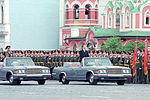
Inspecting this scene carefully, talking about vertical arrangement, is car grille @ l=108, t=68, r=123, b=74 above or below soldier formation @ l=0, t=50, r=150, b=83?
below

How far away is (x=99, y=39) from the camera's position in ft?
318

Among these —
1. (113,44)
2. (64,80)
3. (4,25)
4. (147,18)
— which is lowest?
(64,80)

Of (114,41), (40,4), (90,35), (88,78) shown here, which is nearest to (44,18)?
(40,4)

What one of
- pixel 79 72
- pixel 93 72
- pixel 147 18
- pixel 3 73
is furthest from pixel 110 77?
pixel 147 18

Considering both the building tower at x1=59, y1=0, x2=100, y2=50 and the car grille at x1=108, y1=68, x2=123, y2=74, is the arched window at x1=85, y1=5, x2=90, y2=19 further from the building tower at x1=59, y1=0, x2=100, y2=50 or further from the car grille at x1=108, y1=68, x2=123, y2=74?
the car grille at x1=108, y1=68, x2=123, y2=74

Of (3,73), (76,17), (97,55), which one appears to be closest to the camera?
(3,73)

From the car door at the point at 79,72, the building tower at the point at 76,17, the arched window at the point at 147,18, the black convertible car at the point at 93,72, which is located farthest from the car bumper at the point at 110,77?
the building tower at the point at 76,17

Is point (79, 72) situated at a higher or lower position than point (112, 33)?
lower

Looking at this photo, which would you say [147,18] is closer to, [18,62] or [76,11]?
[76,11]

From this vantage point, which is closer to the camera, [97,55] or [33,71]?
[33,71]

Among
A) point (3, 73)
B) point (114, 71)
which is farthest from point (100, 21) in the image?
point (114, 71)

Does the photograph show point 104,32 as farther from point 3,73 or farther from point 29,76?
point 29,76

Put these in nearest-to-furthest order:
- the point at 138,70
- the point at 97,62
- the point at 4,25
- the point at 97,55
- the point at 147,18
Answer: the point at 97,62 → the point at 138,70 → the point at 97,55 → the point at 147,18 → the point at 4,25

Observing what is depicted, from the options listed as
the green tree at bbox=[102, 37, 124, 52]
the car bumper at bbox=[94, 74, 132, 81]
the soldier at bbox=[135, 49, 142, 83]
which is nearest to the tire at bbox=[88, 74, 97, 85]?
the car bumper at bbox=[94, 74, 132, 81]
